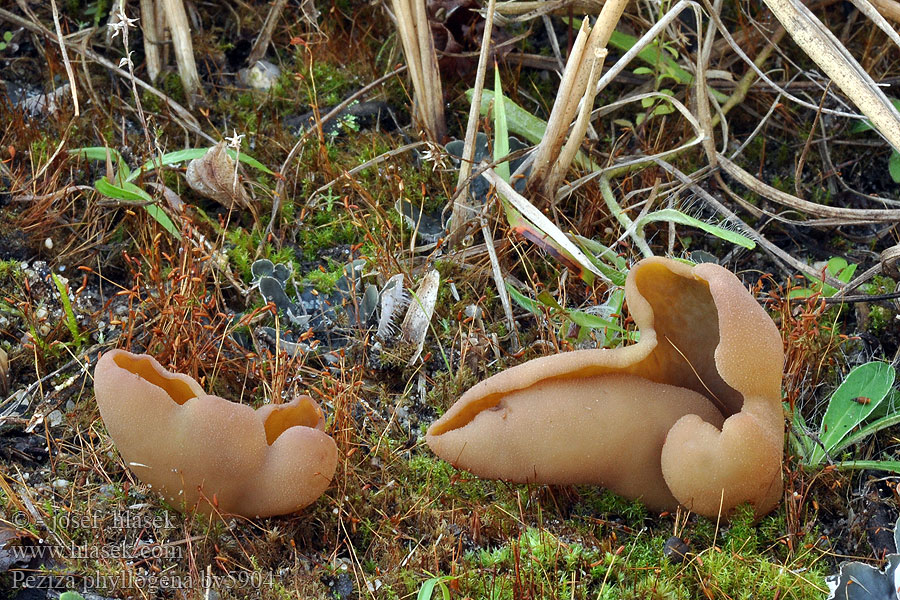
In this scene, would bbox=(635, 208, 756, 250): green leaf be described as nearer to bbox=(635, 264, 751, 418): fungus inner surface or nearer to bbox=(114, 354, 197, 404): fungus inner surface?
bbox=(635, 264, 751, 418): fungus inner surface

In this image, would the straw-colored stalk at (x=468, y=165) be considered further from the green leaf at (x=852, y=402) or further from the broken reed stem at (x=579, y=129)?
the green leaf at (x=852, y=402)

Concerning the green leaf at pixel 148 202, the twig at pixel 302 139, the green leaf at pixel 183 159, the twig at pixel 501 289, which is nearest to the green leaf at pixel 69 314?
the green leaf at pixel 148 202

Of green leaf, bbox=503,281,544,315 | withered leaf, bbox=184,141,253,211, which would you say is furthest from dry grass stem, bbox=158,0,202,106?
green leaf, bbox=503,281,544,315

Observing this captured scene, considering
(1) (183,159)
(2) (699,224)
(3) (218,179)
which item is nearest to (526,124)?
(2) (699,224)

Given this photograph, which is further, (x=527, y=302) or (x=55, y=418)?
(x=527, y=302)

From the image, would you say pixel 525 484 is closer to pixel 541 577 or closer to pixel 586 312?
pixel 541 577

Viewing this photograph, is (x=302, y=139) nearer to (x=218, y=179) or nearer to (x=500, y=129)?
(x=218, y=179)
